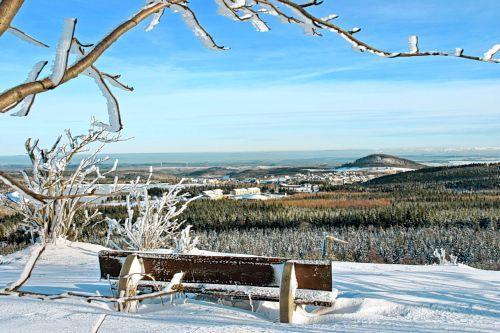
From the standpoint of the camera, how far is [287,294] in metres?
3.39

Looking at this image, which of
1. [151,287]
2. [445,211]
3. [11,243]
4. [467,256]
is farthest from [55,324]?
[445,211]

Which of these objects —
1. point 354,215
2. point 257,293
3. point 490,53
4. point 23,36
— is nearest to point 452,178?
point 354,215

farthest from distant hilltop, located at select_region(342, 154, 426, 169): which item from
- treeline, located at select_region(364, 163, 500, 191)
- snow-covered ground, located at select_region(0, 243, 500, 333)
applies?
snow-covered ground, located at select_region(0, 243, 500, 333)

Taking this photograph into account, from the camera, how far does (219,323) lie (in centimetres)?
300

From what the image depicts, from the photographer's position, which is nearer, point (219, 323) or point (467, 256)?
point (219, 323)

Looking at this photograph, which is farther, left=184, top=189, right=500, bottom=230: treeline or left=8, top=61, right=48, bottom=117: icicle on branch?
left=184, top=189, right=500, bottom=230: treeline

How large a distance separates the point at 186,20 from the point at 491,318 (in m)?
3.50

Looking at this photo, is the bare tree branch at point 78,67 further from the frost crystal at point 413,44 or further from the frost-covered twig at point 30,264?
the frost crystal at point 413,44

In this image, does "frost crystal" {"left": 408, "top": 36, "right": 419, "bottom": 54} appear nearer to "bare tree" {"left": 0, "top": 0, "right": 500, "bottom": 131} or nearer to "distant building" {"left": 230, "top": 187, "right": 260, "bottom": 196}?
"bare tree" {"left": 0, "top": 0, "right": 500, "bottom": 131}

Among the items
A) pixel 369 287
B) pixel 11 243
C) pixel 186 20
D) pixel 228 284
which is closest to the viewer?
pixel 186 20

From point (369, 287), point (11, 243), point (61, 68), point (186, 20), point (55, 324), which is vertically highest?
point (186, 20)

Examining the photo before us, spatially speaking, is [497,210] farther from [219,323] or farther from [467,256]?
[219,323]

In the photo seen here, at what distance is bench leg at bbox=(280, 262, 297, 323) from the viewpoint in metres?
3.38

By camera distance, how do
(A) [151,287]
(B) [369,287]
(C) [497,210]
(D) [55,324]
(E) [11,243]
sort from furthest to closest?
(C) [497,210]
(E) [11,243]
(B) [369,287]
(A) [151,287]
(D) [55,324]
